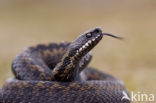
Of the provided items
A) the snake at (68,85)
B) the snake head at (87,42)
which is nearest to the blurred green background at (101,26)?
the snake at (68,85)

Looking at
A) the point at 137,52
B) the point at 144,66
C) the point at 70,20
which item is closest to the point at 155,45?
the point at 137,52

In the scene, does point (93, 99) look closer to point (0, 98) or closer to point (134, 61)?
point (0, 98)

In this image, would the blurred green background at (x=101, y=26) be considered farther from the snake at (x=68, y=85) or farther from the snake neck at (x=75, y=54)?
the snake neck at (x=75, y=54)

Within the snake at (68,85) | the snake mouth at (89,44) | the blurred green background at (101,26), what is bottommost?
the snake at (68,85)

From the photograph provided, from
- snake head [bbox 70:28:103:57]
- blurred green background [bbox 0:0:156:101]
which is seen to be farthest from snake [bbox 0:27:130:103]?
blurred green background [bbox 0:0:156:101]

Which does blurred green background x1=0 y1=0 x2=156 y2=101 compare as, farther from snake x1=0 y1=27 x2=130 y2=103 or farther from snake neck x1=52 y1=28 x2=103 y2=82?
snake neck x1=52 y1=28 x2=103 y2=82

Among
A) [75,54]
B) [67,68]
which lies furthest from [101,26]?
[75,54]
